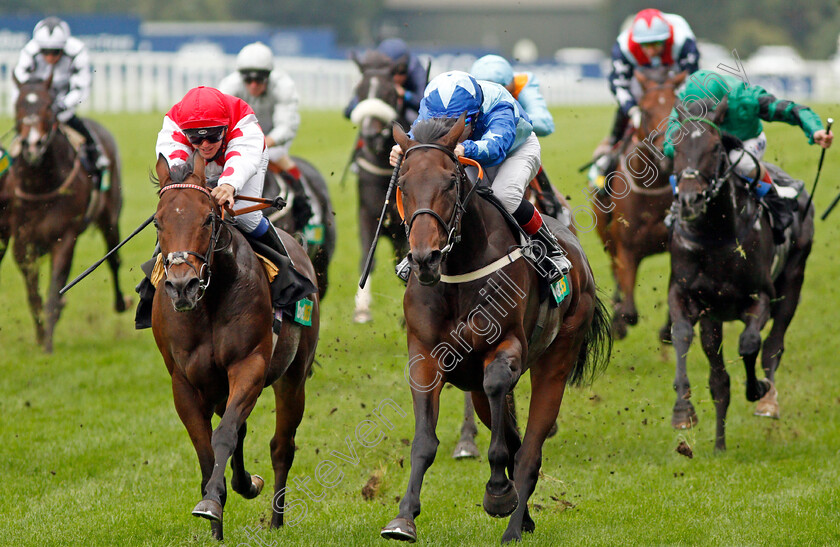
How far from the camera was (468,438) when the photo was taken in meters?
7.05

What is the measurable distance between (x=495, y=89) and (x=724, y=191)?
232cm

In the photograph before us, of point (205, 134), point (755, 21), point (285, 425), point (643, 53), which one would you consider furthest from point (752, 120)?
point (755, 21)

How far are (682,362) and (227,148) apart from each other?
11.2ft

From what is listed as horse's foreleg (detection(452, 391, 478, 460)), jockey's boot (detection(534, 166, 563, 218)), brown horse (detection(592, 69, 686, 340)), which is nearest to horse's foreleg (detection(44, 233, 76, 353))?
horse's foreleg (detection(452, 391, 478, 460))

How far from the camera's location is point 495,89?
5277mm

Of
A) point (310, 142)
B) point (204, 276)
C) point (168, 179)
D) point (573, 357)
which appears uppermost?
point (168, 179)

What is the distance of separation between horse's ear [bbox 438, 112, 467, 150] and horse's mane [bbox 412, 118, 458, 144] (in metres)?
0.03

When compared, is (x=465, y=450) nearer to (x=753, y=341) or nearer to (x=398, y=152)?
(x=753, y=341)

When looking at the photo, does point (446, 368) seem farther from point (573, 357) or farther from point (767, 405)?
point (767, 405)

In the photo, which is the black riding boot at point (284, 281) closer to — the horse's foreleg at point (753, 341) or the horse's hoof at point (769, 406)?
the horse's foreleg at point (753, 341)

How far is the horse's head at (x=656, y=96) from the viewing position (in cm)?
872

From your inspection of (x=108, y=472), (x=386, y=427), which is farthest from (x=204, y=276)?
(x=386, y=427)

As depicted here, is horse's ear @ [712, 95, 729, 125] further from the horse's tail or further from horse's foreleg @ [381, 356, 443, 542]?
horse's foreleg @ [381, 356, 443, 542]

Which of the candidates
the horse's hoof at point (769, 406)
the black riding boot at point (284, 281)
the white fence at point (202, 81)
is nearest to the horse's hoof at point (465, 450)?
the black riding boot at point (284, 281)
